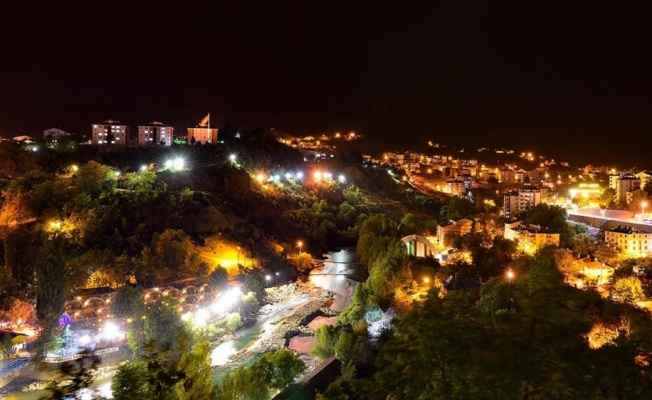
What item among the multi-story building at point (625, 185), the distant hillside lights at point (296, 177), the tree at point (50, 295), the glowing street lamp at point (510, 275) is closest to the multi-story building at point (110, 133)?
the distant hillside lights at point (296, 177)

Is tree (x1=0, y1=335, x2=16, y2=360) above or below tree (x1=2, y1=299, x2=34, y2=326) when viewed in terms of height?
below

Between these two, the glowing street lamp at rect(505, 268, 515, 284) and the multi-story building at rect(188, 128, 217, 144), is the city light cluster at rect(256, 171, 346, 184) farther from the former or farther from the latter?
the glowing street lamp at rect(505, 268, 515, 284)

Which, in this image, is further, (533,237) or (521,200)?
(521,200)

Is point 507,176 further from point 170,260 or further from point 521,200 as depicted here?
point 170,260

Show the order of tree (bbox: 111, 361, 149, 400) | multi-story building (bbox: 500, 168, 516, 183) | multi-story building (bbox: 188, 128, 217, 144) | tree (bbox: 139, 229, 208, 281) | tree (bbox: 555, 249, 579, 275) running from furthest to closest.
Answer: multi-story building (bbox: 500, 168, 516, 183) < multi-story building (bbox: 188, 128, 217, 144) < tree (bbox: 139, 229, 208, 281) < tree (bbox: 555, 249, 579, 275) < tree (bbox: 111, 361, 149, 400)

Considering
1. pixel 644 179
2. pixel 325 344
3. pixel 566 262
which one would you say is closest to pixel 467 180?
pixel 644 179

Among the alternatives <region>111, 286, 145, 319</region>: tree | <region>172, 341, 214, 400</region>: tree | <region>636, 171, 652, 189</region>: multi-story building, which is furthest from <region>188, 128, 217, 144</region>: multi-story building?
<region>172, 341, 214, 400</region>: tree

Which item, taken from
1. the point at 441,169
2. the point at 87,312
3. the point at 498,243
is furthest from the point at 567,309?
the point at 441,169
